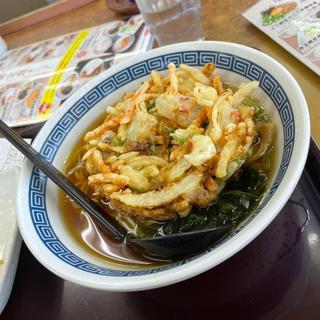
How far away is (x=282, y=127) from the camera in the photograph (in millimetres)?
867

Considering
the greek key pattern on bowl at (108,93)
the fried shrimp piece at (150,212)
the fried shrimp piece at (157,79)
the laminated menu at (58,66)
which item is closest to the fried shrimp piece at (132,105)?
the fried shrimp piece at (157,79)

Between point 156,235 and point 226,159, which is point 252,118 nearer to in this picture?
point 226,159

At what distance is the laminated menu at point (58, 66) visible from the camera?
5.09 feet

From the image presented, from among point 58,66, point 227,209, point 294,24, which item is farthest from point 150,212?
point 58,66

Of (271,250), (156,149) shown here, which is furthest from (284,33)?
(271,250)

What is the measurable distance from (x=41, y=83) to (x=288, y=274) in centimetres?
133

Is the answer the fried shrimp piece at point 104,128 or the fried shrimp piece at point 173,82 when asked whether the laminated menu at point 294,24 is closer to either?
the fried shrimp piece at point 173,82

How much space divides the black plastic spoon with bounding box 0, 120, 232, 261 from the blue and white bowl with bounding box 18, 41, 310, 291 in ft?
0.17

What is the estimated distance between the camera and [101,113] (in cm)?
121

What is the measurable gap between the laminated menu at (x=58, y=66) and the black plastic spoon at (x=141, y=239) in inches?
20.5

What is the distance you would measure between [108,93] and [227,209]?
57cm

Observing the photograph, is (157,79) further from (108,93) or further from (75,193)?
(75,193)

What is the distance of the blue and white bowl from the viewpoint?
664 millimetres

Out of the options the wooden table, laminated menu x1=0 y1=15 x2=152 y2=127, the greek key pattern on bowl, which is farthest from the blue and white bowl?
laminated menu x1=0 y1=15 x2=152 y2=127
